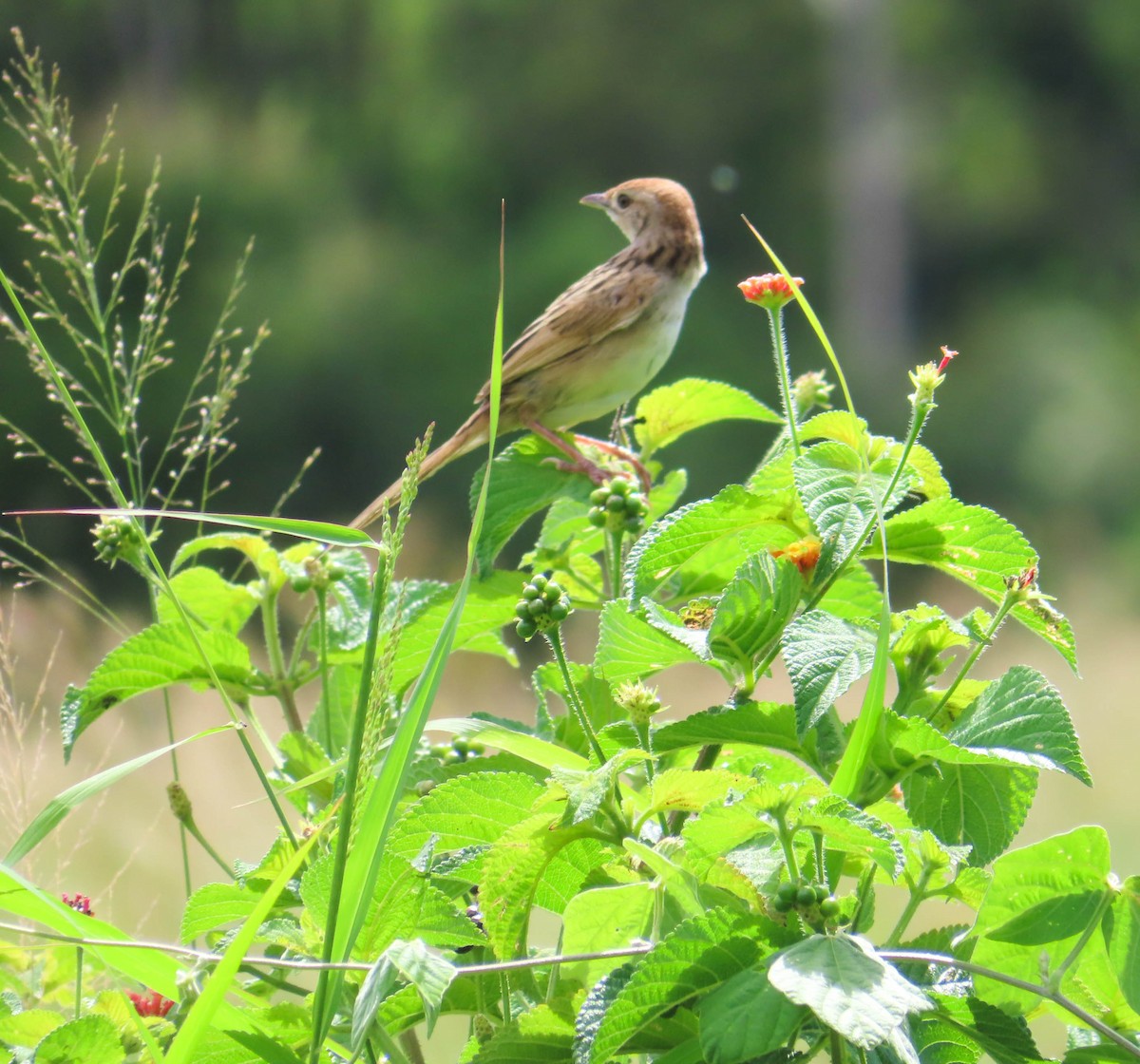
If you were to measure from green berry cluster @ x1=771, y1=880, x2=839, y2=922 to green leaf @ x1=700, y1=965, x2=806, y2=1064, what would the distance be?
54mm

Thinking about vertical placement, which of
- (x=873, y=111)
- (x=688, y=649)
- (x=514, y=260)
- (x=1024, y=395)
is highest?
(x=688, y=649)

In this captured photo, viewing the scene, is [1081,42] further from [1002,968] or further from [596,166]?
[1002,968]

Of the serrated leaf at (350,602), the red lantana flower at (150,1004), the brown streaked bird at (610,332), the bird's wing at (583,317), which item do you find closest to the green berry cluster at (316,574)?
the serrated leaf at (350,602)

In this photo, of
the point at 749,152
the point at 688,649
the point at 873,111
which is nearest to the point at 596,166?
the point at 749,152

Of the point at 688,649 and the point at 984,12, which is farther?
the point at 984,12

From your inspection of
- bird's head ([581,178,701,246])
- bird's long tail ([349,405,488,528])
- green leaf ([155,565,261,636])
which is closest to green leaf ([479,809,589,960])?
green leaf ([155,565,261,636])

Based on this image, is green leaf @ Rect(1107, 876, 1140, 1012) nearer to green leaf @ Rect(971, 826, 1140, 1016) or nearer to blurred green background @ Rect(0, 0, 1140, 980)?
green leaf @ Rect(971, 826, 1140, 1016)

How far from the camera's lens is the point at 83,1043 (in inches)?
38.9

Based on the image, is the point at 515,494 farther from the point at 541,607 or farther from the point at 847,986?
the point at 847,986

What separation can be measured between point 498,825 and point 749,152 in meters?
23.5

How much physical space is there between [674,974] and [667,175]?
2254 cm

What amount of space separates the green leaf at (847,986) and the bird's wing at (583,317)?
6.23 ft

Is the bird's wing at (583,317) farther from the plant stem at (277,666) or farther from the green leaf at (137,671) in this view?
the green leaf at (137,671)

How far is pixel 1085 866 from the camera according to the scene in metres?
0.89
